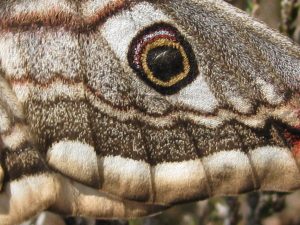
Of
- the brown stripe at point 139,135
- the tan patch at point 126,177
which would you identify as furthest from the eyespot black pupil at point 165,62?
the tan patch at point 126,177

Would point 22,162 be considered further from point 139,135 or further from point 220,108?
point 220,108

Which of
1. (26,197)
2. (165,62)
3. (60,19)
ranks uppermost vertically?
(60,19)

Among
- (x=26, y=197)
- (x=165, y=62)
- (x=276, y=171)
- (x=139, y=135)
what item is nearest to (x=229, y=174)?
(x=276, y=171)

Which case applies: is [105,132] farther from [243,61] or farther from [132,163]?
[243,61]

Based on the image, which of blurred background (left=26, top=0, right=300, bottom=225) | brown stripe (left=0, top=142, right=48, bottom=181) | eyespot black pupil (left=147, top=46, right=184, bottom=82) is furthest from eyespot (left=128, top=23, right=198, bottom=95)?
blurred background (left=26, top=0, right=300, bottom=225)

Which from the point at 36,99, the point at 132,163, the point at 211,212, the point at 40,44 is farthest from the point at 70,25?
the point at 211,212

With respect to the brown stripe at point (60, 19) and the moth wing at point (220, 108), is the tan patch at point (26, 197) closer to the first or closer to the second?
A: the moth wing at point (220, 108)

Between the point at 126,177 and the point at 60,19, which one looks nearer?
the point at 126,177

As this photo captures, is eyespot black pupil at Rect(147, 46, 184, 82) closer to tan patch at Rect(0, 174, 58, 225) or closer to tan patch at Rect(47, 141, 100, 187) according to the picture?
tan patch at Rect(47, 141, 100, 187)
